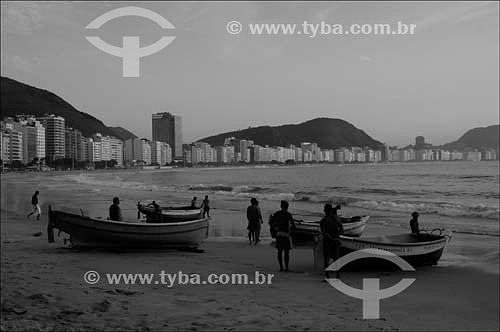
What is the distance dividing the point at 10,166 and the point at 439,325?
152 metres

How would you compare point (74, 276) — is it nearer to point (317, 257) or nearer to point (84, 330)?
point (84, 330)

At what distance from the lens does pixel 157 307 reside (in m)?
6.75

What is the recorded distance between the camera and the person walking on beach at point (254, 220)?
13.5m

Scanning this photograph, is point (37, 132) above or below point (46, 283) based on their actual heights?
above

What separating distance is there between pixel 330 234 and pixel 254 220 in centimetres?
484

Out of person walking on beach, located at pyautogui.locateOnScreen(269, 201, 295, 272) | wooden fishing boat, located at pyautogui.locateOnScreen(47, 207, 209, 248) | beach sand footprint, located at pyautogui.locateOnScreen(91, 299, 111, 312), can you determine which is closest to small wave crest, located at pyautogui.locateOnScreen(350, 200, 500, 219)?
person walking on beach, located at pyautogui.locateOnScreen(269, 201, 295, 272)

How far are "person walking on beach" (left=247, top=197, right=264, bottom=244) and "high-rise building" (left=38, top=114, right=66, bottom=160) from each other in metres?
169

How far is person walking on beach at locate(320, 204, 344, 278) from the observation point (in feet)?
30.5

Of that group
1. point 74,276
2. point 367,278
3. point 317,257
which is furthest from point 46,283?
point 367,278

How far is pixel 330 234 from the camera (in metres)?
9.28

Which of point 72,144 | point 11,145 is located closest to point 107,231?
point 11,145

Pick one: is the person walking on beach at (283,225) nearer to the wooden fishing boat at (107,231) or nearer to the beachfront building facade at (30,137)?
the wooden fishing boat at (107,231)

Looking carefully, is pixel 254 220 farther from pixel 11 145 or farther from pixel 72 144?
pixel 72 144

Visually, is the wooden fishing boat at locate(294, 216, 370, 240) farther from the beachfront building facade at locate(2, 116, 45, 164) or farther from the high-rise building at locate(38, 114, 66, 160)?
the high-rise building at locate(38, 114, 66, 160)
